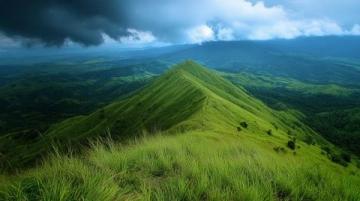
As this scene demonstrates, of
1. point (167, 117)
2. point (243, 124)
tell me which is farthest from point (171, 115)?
point (243, 124)

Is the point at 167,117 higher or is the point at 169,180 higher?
the point at 169,180

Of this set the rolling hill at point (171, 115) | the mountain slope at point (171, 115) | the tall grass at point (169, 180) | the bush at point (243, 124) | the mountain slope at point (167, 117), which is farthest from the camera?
the bush at point (243, 124)

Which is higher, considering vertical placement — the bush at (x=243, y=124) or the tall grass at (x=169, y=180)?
the tall grass at (x=169, y=180)

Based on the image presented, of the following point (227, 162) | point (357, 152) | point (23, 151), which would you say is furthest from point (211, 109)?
point (357, 152)

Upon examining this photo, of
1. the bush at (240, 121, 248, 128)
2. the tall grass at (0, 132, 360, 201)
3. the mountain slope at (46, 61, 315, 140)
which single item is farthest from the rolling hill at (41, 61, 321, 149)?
the tall grass at (0, 132, 360, 201)

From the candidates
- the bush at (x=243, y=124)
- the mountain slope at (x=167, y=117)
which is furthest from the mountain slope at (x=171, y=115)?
the bush at (x=243, y=124)

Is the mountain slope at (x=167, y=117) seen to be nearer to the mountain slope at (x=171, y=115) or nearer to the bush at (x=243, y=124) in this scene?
the mountain slope at (x=171, y=115)

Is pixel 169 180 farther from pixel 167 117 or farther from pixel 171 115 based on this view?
pixel 171 115

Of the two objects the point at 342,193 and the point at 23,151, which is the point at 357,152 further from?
the point at 342,193
